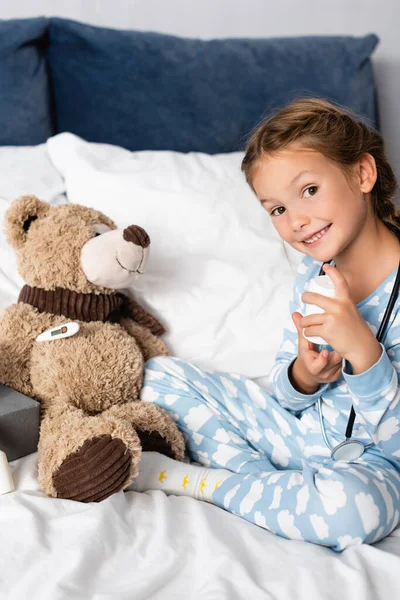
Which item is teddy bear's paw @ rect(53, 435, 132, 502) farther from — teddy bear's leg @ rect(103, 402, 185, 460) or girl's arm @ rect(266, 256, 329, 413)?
girl's arm @ rect(266, 256, 329, 413)

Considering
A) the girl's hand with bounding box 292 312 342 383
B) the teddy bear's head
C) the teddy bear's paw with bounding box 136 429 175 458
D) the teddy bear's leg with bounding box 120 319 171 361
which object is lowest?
the teddy bear's paw with bounding box 136 429 175 458

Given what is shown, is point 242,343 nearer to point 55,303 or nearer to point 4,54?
point 55,303

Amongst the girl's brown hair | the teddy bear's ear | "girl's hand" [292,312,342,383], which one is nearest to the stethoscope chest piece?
"girl's hand" [292,312,342,383]

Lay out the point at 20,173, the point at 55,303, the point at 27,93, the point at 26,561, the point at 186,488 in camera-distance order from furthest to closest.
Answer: the point at 27,93
the point at 20,173
the point at 55,303
the point at 186,488
the point at 26,561

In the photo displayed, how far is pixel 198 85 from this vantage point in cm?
182

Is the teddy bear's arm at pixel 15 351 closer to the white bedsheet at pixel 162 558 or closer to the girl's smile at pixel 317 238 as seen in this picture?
the white bedsheet at pixel 162 558

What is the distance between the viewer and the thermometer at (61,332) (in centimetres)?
120

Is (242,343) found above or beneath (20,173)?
beneath

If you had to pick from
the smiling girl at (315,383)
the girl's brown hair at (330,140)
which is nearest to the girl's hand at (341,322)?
the smiling girl at (315,383)

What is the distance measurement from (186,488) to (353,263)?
1.56ft

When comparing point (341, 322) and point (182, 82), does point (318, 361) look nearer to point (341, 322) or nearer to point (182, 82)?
point (341, 322)

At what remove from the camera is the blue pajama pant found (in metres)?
0.98

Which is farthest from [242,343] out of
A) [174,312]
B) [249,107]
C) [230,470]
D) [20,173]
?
[249,107]

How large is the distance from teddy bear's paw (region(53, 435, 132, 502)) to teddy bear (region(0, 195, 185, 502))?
0.07 metres
